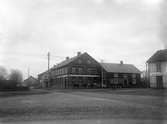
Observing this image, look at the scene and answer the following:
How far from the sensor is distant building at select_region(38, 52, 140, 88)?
178 ft

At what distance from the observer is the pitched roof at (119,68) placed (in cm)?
5955

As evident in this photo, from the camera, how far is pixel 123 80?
59.8m

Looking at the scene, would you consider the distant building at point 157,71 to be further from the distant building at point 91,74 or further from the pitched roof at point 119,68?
the pitched roof at point 119,68

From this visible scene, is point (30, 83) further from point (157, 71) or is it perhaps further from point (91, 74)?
point (157, 71)

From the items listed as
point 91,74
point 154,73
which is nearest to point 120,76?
point 91,74

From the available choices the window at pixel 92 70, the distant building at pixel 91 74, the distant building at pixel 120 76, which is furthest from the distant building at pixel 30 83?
the distant building at pixel 120 76

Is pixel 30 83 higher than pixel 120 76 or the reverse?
the reverse

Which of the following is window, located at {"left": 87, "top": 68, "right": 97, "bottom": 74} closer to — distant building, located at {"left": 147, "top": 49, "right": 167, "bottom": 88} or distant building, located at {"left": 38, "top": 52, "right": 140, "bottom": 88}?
distant building, located at {"left": 38, "top": 52, "right": 140, "bottom": 88}

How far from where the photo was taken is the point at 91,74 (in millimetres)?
56812

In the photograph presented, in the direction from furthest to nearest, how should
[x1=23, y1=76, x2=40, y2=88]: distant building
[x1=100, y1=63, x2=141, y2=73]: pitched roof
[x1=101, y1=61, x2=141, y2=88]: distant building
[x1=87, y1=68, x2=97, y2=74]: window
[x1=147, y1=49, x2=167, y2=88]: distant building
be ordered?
[x1=23, y1=76, x2=40, y2=88]: distant building
[x1=100, y1=63, x2=141, y2=73]: pitched roof
[x1=101, y1=61, x2=141, y2=88]: distant building
[x1=87, y1=68, x2=97, y2=74]: window
[x1=147, y1=49, x2=167, y2=88]: distant building

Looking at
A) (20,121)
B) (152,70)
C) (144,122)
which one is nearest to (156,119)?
(144,122)

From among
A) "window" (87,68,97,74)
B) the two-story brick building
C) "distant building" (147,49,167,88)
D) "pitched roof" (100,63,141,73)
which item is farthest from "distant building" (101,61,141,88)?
"distant building" (147,49,167,88)

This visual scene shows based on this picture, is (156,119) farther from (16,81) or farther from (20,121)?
(16,81)

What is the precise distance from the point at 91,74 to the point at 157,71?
20.9 m
